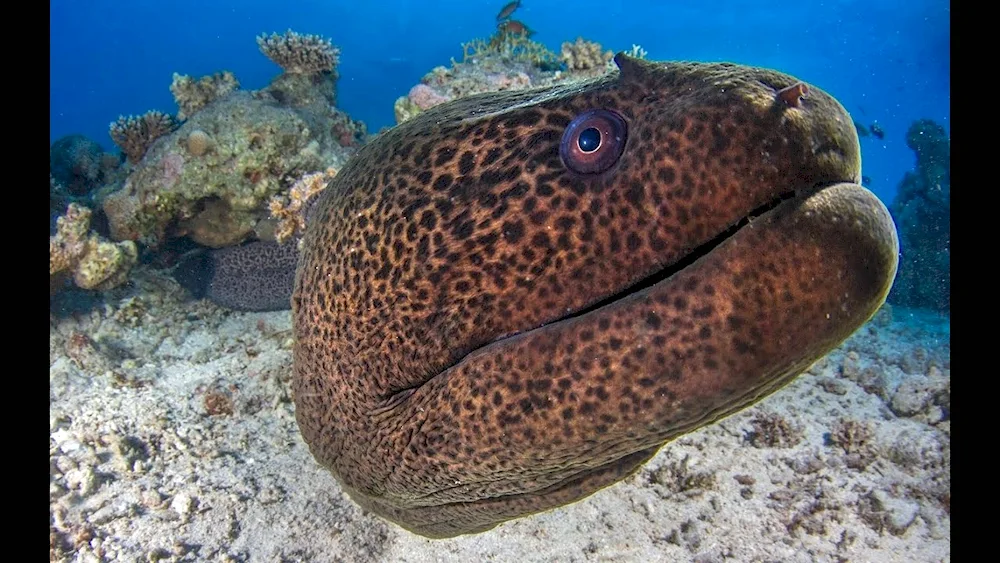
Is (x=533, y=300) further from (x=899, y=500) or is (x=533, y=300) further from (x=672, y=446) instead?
(x=899, y=500)

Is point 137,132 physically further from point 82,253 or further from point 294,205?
point 294,205

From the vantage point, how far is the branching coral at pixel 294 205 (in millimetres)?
7223

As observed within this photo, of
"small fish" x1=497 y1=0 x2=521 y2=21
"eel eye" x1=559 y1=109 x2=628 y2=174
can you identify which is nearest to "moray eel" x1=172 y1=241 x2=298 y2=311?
"eel eye" x1=559 y1=109 x2=628 y2=174

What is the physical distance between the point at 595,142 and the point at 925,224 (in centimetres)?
2126

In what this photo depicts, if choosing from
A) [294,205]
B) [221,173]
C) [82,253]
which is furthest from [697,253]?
[82,253]

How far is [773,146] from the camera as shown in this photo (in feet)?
5.27

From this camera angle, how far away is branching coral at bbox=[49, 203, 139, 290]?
6.72m

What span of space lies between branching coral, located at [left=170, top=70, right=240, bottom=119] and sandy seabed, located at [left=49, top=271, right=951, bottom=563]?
17.9 ft

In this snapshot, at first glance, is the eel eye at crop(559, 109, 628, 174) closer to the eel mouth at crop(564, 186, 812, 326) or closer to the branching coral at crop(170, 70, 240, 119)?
the eel mouth at crop(564, 186, 812, 326)

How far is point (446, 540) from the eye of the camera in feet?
12.3

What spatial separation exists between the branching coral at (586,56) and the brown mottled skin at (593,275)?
7099 mm

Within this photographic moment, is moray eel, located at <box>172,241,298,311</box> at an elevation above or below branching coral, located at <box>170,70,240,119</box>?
below

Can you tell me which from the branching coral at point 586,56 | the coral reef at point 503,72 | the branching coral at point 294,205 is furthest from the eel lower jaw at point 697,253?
the branching coral at point 586,56
